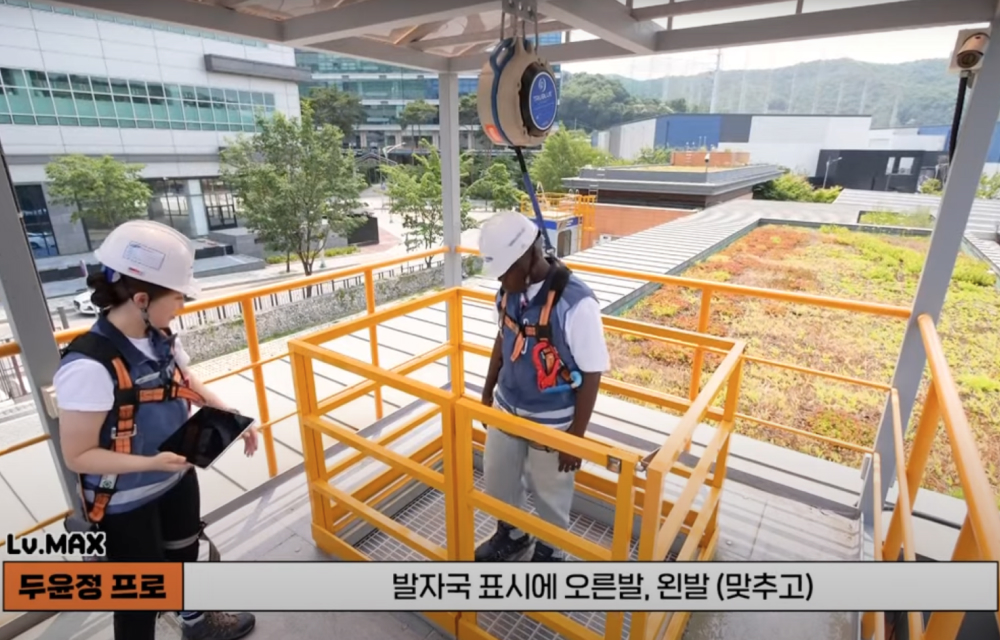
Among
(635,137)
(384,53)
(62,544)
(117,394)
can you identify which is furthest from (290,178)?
(635,137)

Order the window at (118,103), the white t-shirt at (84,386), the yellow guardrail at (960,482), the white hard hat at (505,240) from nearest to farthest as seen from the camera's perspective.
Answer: the yellow guardrail at (960,482) < the white t-shirt at (84,386) < the white hard hat at (505,240) < the window at (118,103)

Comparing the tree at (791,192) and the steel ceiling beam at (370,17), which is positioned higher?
the steel ceiling beam at (370,17)

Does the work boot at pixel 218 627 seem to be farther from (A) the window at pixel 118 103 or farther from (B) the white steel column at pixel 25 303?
(A) the window at pixel 118 103

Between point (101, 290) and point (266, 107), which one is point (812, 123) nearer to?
point (266, 107)

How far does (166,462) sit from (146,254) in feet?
2.03

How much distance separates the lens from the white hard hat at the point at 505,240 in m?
1.82

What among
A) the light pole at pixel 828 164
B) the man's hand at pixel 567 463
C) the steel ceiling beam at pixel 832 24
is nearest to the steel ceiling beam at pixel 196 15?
the steel ceiling beam at pixel 832 24

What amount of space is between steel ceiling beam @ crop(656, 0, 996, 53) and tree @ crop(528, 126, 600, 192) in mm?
13988

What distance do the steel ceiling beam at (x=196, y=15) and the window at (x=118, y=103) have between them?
1712 centimetres

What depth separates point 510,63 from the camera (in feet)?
6.46

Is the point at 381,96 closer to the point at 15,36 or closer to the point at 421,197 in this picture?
the point at 421,197

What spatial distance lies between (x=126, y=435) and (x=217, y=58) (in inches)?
896

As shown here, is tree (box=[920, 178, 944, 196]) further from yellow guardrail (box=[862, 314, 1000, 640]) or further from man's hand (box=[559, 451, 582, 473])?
man's hand (box=[559, 451, 582, 473])

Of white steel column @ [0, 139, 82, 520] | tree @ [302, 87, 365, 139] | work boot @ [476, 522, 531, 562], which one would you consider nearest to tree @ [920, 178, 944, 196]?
work boot @ [476, 522, 531, 562]
